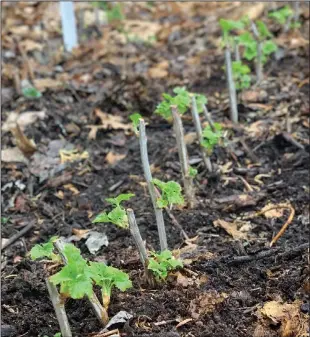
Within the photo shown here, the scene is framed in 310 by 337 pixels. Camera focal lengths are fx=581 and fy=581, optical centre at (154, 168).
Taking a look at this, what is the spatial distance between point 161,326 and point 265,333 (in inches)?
15.3

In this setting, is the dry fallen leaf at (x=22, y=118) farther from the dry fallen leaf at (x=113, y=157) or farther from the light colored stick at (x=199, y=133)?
the light colored stick at (x=199, y=133)

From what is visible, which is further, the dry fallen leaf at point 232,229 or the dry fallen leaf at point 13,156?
the dry fallen leaf at point 13,156

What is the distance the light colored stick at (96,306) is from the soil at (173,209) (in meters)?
0.05

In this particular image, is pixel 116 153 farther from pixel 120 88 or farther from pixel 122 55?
pixel 122 55

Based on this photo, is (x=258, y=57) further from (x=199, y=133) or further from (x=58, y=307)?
(x=58, y=307)

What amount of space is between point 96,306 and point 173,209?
111 centimetres

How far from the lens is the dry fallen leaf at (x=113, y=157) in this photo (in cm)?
385

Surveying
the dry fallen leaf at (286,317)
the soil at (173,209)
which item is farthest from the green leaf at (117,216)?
the dry fallen leaf at (286,317)

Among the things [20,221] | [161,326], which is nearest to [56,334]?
[161,326]

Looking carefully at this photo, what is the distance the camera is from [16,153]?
13.1 ft

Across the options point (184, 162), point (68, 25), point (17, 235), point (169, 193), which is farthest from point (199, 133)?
point (68, 25)

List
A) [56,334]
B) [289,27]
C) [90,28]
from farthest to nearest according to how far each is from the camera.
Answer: [90,28]
[289,27]
[56,334]

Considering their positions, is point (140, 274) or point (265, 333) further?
point (140, 274)

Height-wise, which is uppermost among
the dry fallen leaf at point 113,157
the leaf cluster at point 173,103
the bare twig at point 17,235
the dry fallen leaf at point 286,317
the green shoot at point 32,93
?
the leaf cluster at point 173,103
